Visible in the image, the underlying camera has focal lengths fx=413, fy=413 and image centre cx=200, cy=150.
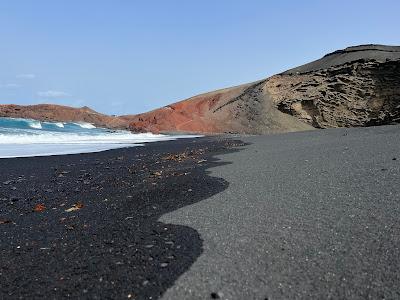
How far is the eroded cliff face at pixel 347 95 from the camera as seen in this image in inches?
1235

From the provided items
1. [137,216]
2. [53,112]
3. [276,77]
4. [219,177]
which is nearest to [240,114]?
[276,77]

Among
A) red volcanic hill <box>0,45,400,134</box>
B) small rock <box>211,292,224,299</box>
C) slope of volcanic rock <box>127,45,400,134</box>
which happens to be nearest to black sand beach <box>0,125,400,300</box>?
small rock <box>211,292,224,299</box>

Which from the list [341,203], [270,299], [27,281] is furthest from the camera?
[341,203]

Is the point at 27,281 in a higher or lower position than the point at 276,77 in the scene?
lower

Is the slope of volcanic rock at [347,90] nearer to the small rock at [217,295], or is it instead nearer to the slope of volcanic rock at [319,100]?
the slope of volcanic rock at [319,100]

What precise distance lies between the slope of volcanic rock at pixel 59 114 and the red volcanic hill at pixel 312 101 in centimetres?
826

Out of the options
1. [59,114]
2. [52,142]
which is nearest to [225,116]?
[52,142]

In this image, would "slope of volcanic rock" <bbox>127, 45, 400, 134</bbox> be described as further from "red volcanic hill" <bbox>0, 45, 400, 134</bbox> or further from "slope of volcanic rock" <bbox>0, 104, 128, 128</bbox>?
"slope of volcanic rock" <bbox>0, 104, 128, 128</bbox>

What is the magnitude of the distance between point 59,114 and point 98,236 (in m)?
51.7

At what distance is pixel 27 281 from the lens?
3129 millimetres

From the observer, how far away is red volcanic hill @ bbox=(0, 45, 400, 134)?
105 ft

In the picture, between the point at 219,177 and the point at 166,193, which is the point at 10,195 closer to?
the point at 166,193

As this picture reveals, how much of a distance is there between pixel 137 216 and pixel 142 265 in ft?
5.29

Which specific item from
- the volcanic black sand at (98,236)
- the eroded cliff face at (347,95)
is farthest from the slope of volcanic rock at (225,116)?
the volcanic black sand at (98,236)
